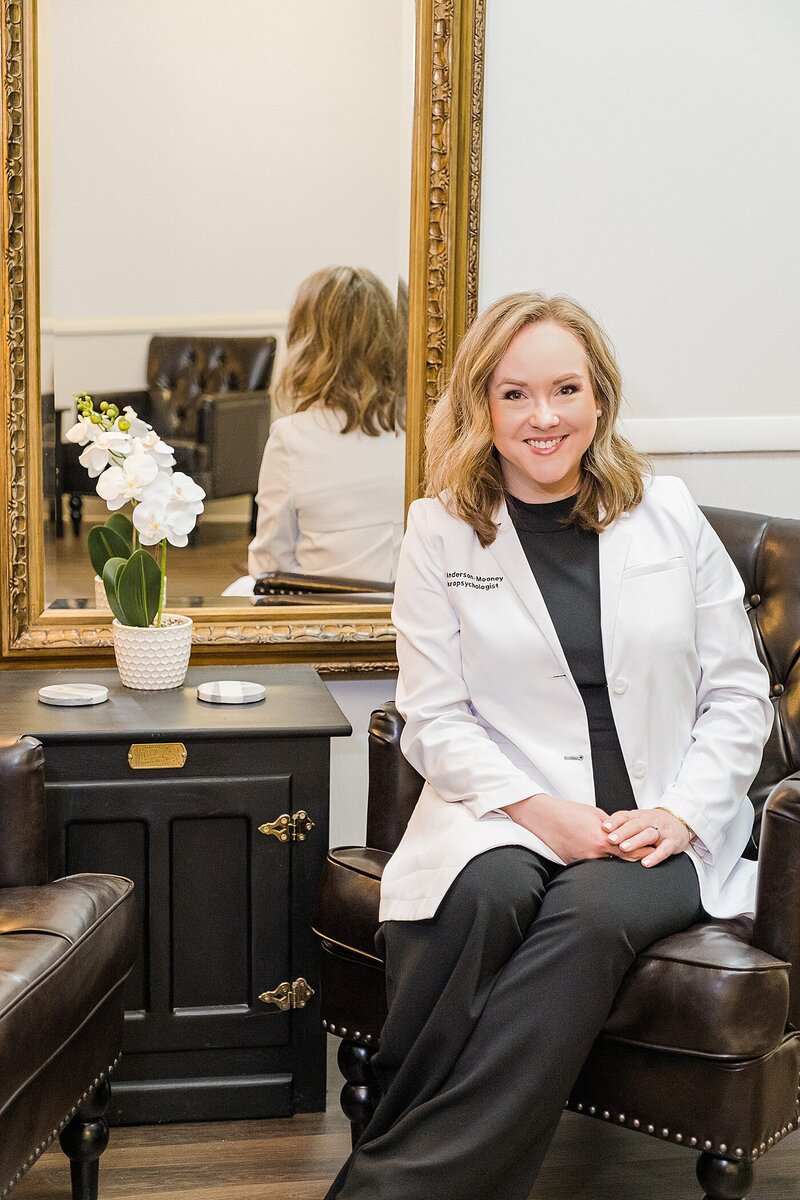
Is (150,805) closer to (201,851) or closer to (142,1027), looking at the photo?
(201,851)

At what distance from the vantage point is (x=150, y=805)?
222cm

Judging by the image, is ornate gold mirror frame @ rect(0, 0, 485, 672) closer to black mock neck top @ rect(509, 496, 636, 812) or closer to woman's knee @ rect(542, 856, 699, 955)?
black mock neck top @ rect(509, 496, 636, 812)

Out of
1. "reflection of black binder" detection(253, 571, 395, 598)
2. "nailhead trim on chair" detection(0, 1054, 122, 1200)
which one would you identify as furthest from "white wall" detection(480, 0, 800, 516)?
"nailhead trim on chair" detection(0, 1054, 122, 1200)

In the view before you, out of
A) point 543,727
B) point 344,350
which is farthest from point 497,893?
point 344,350

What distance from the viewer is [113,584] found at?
2365mm

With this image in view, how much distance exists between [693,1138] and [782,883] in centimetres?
36

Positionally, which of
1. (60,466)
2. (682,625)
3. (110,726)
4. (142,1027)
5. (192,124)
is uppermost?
(192,124)

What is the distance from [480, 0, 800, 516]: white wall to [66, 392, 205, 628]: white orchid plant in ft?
2.64

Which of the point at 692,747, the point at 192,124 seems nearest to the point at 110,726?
the point at 692,747

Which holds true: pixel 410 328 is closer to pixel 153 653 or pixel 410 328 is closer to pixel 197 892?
pixel 153 653

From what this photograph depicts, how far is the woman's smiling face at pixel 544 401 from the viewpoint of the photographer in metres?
2.06

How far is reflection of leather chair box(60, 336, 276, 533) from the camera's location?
2.54 m

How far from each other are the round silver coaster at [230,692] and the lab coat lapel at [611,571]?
663 millimetres

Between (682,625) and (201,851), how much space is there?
910 mm
